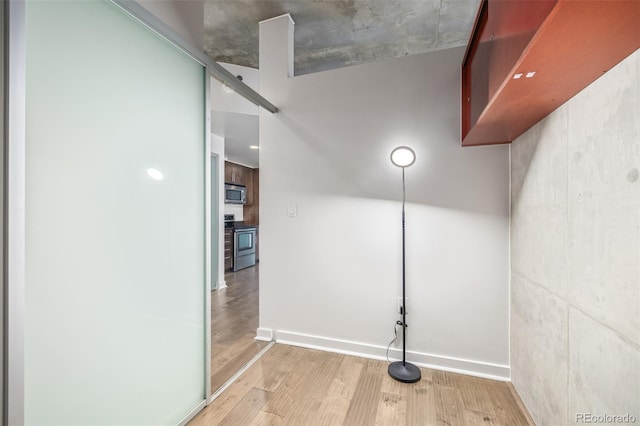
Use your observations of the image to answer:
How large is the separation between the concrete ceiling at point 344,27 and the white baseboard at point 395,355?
290 centimetres

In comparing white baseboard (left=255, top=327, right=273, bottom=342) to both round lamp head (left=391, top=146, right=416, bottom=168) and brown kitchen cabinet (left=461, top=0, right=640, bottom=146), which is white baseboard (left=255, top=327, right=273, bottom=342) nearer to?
round lamp head (left=391, top=146, right=416, bottom=168)

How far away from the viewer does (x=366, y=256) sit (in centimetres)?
227

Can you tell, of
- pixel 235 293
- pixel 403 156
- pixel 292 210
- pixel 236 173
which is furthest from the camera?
pixel 236 173

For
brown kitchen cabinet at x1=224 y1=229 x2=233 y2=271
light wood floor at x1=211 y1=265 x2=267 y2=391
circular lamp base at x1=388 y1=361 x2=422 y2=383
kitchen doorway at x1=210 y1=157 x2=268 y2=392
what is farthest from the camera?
brown kitchen cabinet at x1=224 y1=229 x2=233 y2=271

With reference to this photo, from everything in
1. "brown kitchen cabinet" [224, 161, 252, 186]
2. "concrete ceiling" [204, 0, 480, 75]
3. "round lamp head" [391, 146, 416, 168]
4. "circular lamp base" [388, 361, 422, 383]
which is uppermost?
"concrete ceiling" [204, 0, 480, 75]

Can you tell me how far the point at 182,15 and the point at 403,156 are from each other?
1592 millimetres

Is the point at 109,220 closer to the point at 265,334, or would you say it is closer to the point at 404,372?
the point at 265,334

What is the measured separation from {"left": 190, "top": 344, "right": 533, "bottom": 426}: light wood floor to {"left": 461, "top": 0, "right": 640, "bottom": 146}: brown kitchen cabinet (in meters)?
1.66

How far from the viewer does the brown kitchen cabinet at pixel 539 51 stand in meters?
0.67

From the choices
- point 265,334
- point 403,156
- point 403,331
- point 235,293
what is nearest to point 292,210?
point 403,156

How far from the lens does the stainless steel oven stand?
17.6 ft

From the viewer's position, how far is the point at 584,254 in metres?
1.09

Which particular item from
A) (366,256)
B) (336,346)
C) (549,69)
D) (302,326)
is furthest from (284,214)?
(549,69)

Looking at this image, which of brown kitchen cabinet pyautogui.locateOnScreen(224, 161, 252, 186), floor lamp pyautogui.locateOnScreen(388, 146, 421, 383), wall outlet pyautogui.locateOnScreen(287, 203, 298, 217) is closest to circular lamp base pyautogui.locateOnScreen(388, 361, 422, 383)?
floor lamp pyautogui.locateOnScreen(388, 146, 421, 383)
